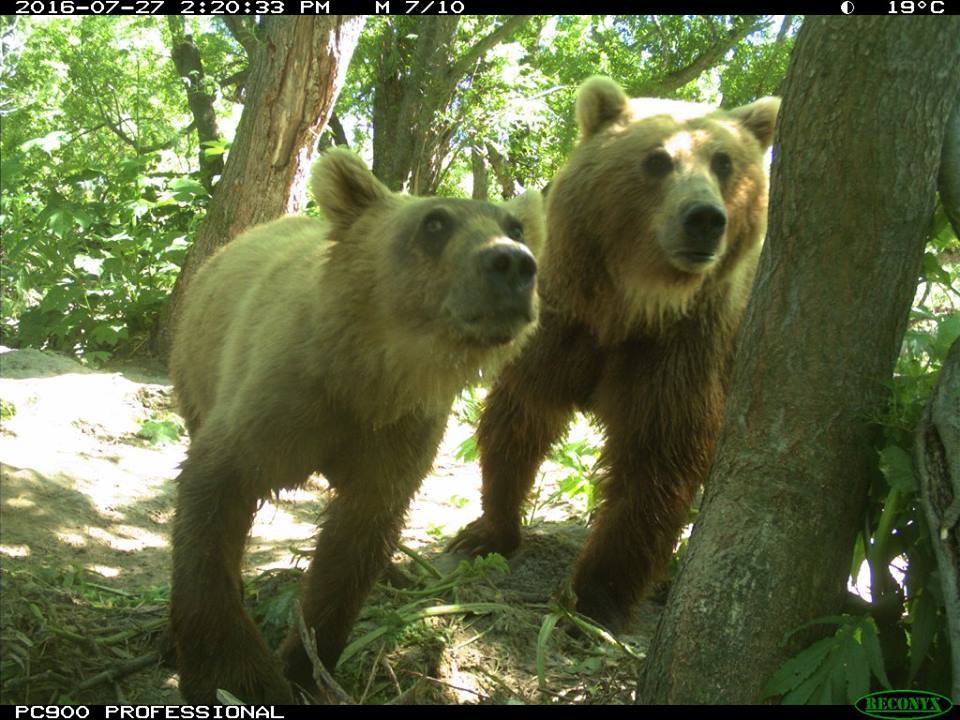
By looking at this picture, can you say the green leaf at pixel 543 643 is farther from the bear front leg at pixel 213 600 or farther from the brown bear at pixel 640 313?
the bear front leg at pixel 213 600

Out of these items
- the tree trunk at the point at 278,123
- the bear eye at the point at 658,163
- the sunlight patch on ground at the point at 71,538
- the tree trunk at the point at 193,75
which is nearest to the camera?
the bear eye at the point at 658,163

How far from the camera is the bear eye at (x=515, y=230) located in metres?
4.53

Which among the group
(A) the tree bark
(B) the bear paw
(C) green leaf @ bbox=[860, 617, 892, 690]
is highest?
(A) the tree bark

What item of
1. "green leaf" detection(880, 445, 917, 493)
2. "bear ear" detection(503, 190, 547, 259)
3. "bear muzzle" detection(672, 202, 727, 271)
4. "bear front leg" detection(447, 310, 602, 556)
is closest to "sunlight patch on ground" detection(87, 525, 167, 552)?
"bear front leg" detection(447, 310, 602, 556)

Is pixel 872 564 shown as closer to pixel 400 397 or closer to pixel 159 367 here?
pixel 400 397

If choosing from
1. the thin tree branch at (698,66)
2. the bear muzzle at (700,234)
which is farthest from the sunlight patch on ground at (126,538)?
the thin tree branch at (698,66)

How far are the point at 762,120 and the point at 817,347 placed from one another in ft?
8.34

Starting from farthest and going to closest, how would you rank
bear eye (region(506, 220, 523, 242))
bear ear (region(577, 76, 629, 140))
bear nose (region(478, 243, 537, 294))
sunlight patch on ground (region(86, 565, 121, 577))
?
1. sunlight patch on ground (region(86, 565, 121, 577))
2. bear ear (region(577, 76, 629, 140))
3. bear eye (region(506, 220, 523, 242))
4. bear nose (region(478, 243, 537, 294))

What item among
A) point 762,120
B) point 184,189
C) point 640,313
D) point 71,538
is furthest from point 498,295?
point 184,189

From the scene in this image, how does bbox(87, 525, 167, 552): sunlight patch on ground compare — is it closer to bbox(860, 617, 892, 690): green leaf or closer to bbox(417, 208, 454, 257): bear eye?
bbox(417, 208, 454, 257): bear eye

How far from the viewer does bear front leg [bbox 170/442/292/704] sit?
4211 millimetres

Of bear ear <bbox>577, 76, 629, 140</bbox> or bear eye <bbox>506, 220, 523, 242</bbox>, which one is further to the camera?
bear ear <bbox>577, 76, 629, 140</bbox>

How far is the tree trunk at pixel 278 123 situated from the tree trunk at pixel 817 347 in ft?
19.8

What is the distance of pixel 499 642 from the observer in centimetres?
505
